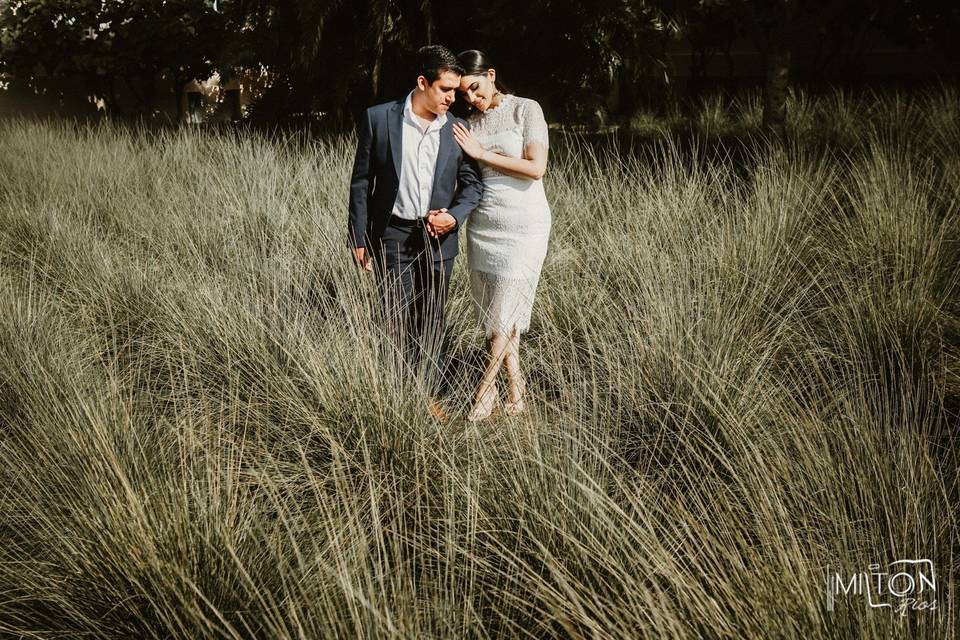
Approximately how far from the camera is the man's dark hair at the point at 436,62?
3.27 metres

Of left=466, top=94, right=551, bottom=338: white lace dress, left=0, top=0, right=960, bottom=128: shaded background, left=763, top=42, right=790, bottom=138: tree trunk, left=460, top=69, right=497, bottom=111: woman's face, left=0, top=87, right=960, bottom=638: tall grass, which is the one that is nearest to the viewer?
left=0, top=87, right=960, bottom=638: tall grass

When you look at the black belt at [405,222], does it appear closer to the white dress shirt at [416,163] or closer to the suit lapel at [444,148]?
the white dress shirt at [416,163]

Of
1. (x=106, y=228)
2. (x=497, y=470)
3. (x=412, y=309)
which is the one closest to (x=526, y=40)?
(x=106, y=228)

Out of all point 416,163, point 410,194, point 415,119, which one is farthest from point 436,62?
point 410,194

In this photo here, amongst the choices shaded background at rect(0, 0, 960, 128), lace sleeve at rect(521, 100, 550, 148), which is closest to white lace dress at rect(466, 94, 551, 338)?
lace sleeve at rect(521, 100, 550, 148)

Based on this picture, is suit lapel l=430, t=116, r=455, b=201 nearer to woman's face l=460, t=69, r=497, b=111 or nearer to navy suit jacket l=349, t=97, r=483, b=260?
navy suit jacket l=349, t=97, r=483, b=260

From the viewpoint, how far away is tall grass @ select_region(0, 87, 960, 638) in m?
1.89

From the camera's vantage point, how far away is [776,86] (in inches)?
302

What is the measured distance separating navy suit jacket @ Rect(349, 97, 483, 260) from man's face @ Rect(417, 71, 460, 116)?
13cm

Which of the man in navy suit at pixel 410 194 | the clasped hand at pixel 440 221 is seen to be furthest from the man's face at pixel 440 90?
the clasped hand at pixel 440 221

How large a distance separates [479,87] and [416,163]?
425 mm

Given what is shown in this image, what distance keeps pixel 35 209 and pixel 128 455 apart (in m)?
4.65

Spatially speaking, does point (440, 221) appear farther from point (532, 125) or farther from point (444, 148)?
point (532, 125)

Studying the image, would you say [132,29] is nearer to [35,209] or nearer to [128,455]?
[35,209]
